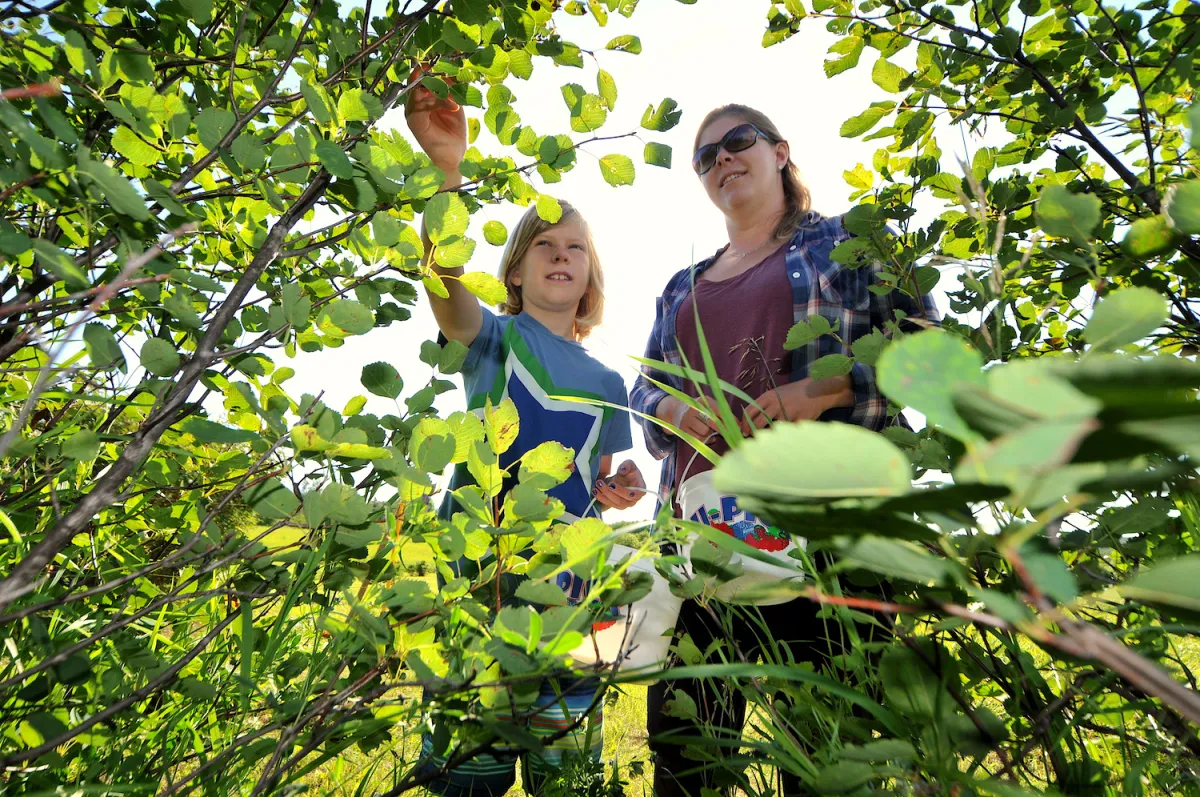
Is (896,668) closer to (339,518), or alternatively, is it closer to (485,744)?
(485,744)

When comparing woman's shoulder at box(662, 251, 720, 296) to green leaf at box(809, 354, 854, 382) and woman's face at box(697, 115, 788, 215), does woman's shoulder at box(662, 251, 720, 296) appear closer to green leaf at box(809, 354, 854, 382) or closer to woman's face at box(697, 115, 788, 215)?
woman's face at box(697, 115, 788, 215)

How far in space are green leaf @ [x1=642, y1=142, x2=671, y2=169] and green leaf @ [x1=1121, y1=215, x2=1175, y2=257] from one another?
2.56 feet

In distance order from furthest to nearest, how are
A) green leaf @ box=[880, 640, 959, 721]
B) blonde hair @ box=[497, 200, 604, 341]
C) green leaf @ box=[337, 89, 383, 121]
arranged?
blonde hair @ box=[497, 200, 604, 341], green leaf @ box=[337, 89, 383, 121], green leaf @ box=[880, 640, 959, 721]

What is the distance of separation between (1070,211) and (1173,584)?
0.38m

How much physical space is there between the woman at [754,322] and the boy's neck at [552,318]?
81 cm

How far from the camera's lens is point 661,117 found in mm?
1132

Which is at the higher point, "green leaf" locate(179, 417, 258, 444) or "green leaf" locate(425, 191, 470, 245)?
"green leaf" locate(425, 191, 470, 245)

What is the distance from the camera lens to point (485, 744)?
677 mm

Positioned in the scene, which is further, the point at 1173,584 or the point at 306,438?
the point at 306,438

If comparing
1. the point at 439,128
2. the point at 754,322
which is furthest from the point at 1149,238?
the point at 754,322

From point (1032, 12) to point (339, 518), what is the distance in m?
1.54

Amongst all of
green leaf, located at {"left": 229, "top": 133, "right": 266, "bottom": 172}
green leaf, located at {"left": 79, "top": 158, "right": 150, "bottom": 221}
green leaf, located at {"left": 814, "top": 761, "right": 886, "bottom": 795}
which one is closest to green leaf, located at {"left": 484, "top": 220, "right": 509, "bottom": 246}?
green leaf, located at {"left": 229, "top": 133, "right": 266, "bottom": 172}

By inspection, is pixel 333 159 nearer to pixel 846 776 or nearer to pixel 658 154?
pixel 658 154

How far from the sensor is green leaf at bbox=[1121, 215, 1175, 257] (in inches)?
18.0
